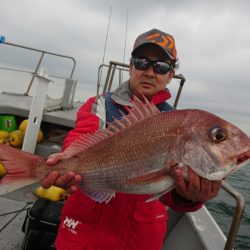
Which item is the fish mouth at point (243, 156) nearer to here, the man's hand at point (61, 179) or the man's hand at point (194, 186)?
the man's hand at point (194, 186)

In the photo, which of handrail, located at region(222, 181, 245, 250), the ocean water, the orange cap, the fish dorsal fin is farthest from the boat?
the ocean water

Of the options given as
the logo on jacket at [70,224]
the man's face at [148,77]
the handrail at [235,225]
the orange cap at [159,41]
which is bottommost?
the logo on jacket at [70,224]

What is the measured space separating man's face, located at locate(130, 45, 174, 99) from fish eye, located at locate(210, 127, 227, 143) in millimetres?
1065

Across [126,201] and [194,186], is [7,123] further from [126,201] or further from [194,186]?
[194,186]

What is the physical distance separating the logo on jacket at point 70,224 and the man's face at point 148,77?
138cm

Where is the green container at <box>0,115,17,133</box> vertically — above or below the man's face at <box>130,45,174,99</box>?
below

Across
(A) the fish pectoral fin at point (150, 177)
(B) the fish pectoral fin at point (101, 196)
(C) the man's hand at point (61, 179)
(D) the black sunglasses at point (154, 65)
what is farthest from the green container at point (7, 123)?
(A) the fish pectoral fin at point (150, 177)

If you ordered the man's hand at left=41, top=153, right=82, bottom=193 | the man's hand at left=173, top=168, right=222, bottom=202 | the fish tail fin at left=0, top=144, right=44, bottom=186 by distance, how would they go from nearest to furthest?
the man's hand at left=173, top=168, right=222, bottom=202 < the fish tail fin at left=0, top=144, right=44, bottom=186 < the man's hand at left=41, top=153, right=82, bottom=193

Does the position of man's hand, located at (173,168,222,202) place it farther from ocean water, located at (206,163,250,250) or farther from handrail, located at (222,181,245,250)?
ocean water, located at (206,163,250,250)

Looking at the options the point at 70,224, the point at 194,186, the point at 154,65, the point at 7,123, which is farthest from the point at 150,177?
the point at 7,123

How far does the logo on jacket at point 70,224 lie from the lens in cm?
266

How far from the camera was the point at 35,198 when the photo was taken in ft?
18.7

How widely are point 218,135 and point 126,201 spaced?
3.30 ft

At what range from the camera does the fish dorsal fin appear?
2428 mm
